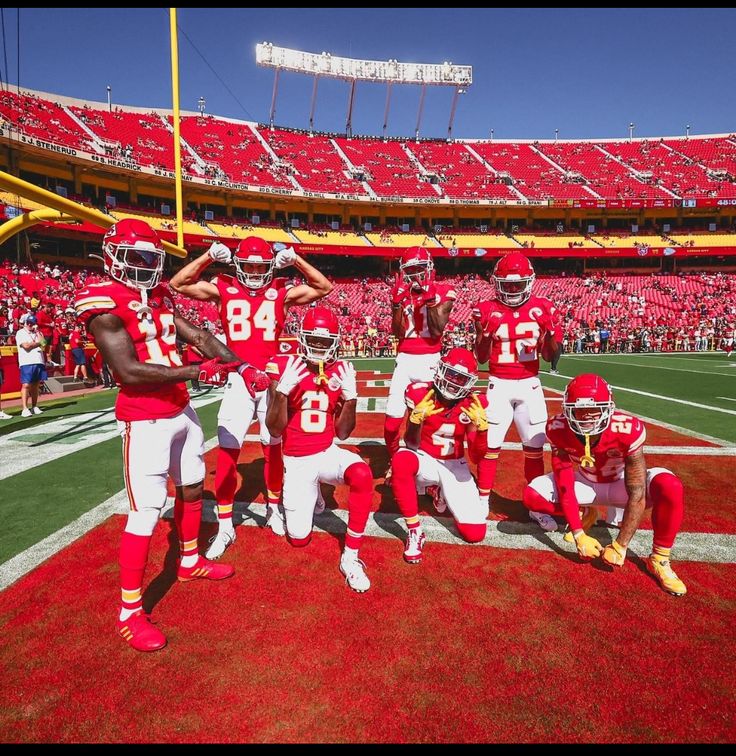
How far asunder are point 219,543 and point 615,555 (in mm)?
3032

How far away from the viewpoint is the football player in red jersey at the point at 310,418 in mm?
3590

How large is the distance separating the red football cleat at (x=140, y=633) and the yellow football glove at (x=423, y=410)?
7.54 feet

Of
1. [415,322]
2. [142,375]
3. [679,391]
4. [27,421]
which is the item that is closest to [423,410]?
[415,322]

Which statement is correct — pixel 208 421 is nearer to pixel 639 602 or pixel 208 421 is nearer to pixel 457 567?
pixel 457 567

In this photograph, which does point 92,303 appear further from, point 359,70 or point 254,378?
point 359,70

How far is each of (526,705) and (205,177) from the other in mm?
39308

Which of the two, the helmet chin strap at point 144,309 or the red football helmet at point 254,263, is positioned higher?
the red football helmet at point 254,263

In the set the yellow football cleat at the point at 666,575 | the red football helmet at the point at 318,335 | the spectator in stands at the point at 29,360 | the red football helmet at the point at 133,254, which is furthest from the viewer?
the spectator in stands at the point at 29,360

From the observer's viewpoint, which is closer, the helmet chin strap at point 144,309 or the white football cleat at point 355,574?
the helmet chin strap at point 144,309

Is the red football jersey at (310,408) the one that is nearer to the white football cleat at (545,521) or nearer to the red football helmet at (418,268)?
the red football helmet at (418,268)

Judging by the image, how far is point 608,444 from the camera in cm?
340

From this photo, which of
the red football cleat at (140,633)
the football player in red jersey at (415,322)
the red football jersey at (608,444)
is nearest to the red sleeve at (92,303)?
the red football cleat at (140,633)

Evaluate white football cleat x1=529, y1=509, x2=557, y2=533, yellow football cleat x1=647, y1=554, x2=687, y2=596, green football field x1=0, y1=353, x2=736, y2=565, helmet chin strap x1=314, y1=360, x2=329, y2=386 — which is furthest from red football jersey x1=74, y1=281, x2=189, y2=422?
yellow football cleat x1=647, y1=554, x2=687, y2=596

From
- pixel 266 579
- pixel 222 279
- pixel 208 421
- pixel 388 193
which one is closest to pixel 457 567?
pixel 266 579
